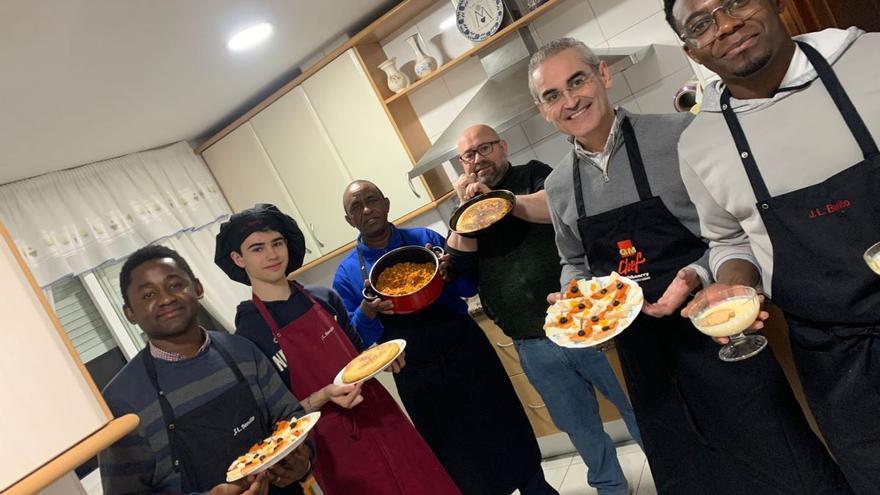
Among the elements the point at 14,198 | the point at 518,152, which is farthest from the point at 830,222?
the point at 14,198

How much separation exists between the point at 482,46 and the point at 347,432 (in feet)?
7.44

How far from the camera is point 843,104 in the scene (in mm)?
1129

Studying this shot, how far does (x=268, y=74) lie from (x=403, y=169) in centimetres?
105

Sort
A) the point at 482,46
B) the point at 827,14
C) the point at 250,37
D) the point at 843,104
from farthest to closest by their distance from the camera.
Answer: the point at 482,46
the point at 250,37
the point at 827,14
the point at 843,104

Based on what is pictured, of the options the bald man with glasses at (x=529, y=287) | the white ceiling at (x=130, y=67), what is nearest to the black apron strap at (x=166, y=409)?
the bald man with glasses at (x=529, y=287)

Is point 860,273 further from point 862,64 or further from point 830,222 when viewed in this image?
point 862,64

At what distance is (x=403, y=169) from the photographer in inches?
147

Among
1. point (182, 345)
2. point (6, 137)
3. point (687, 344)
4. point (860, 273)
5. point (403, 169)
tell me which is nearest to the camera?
point (860, 273)

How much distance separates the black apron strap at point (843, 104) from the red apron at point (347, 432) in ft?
4.65

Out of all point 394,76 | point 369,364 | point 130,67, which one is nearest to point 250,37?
point 130,67

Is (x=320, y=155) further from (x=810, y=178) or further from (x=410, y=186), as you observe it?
(x=810, y=178)

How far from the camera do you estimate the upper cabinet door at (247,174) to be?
13.8 ft

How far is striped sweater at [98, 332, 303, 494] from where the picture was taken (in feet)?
4.59

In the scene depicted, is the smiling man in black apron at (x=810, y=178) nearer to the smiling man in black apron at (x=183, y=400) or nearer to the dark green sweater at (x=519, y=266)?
the dark green sweater at (x=519, y=266)
